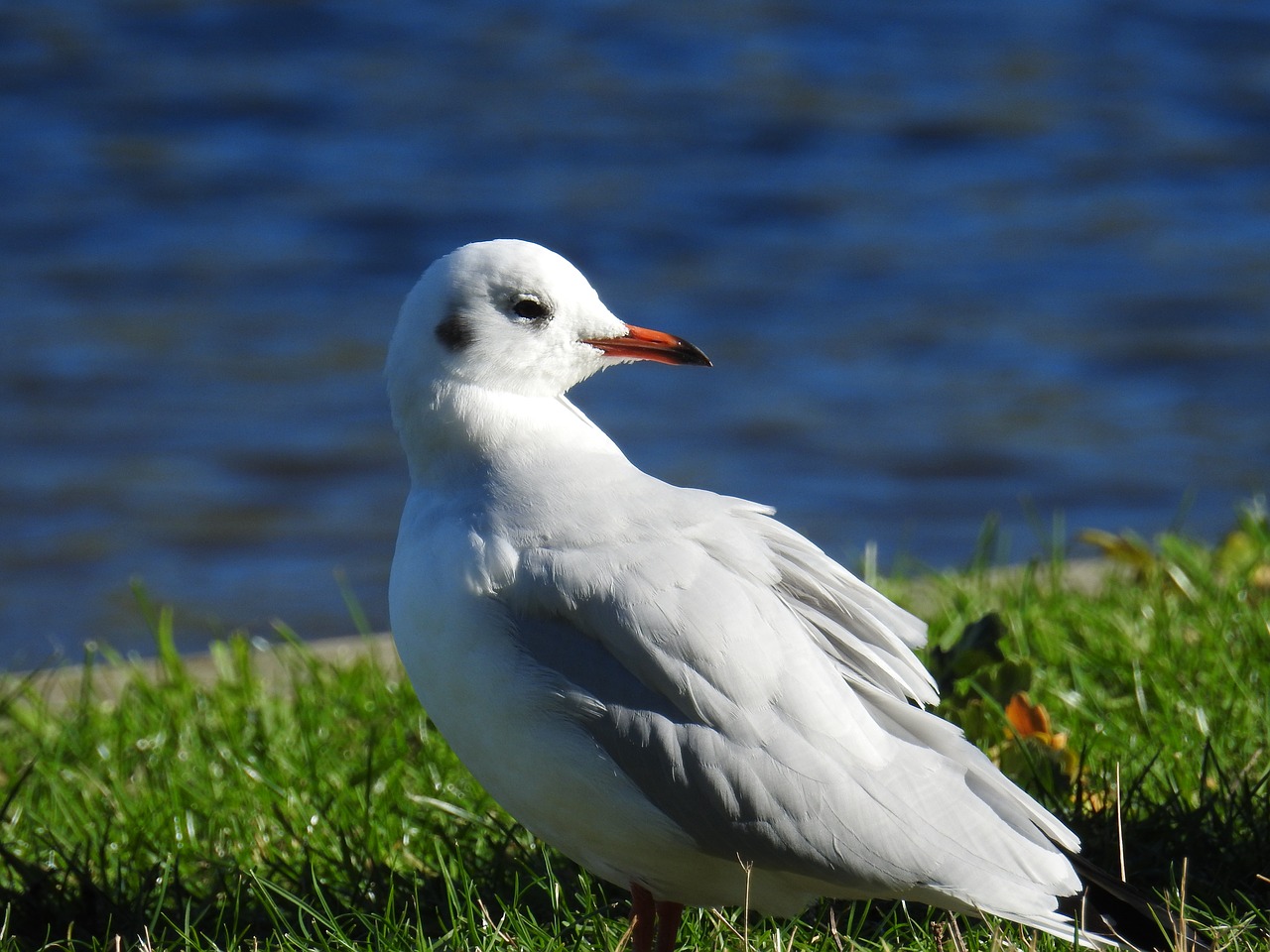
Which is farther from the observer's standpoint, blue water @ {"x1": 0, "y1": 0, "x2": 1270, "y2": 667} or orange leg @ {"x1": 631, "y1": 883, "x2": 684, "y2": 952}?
blue water @ {"x1": 0, "y1": 0, "x2": 1270, "y2": 667}

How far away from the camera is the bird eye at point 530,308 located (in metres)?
3.08

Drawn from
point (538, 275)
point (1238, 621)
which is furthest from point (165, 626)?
point (1238, 621)

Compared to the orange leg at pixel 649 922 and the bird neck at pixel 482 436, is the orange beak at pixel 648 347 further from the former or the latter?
the orange leg at pixel 649 922

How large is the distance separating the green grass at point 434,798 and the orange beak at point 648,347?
34.4 inches

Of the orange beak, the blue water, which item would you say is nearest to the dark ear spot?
the orange beak

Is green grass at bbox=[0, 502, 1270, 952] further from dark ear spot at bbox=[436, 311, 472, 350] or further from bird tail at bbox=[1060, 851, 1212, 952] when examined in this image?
dark ear spot at bbox=[436, 311, 472, 350]

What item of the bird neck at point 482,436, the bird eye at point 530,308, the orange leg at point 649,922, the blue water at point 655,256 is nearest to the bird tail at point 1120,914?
the orange leg at point 649,922

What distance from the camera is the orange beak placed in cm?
318

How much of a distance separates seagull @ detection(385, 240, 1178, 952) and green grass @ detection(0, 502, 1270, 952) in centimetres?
14

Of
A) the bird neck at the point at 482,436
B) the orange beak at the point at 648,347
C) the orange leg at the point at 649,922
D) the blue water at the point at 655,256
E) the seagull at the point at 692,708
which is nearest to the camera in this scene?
the seagull at the point at 692,708

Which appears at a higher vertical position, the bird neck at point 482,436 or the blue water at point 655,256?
the bird neck at point 482,436

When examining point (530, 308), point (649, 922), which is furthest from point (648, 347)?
point (649, 922)

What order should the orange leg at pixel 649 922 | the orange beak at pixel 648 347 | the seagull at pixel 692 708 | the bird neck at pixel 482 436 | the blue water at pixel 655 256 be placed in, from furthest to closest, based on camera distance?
the blue water at pixel 655 256, the orange beak at pixel 648 347, the bird neck at pixel 482 436, the orange leg at pixel 649 922, the seagull at pixel 692 708

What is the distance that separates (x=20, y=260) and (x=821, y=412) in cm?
542
